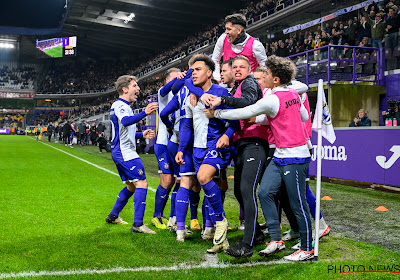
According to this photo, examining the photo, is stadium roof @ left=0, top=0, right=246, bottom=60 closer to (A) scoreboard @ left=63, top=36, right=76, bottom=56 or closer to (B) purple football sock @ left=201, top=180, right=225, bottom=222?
(A) scoreboard @ left=63, top=36, right=76, bottom=56

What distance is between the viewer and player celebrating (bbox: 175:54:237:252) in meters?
4.43

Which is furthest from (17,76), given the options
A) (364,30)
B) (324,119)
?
(324,119)

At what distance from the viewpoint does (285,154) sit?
407 centimetres

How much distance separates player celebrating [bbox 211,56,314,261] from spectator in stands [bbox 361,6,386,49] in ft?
36.5

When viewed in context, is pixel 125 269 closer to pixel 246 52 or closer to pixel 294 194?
pixel 294 194

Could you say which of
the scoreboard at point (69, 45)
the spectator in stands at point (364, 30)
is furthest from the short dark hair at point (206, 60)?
the scoreboard at point (69, 45)

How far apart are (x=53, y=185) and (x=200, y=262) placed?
670 centimetres

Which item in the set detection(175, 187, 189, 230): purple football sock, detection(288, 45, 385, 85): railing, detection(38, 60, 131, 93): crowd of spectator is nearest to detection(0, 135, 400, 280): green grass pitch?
detection(175, 187, 189, 230): purple football sock

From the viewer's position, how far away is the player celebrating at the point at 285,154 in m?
4.00

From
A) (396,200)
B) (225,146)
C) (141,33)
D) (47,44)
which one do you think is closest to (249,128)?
(225,146)

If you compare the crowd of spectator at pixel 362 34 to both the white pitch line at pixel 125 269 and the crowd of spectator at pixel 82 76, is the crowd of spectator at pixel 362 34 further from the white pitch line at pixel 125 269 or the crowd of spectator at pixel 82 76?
the crowd of spectator at pixel 82 76

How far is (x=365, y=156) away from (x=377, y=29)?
21.0 feet

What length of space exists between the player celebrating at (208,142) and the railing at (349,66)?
9766mm

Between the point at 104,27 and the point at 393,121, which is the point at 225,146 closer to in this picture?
the point at 393,121
